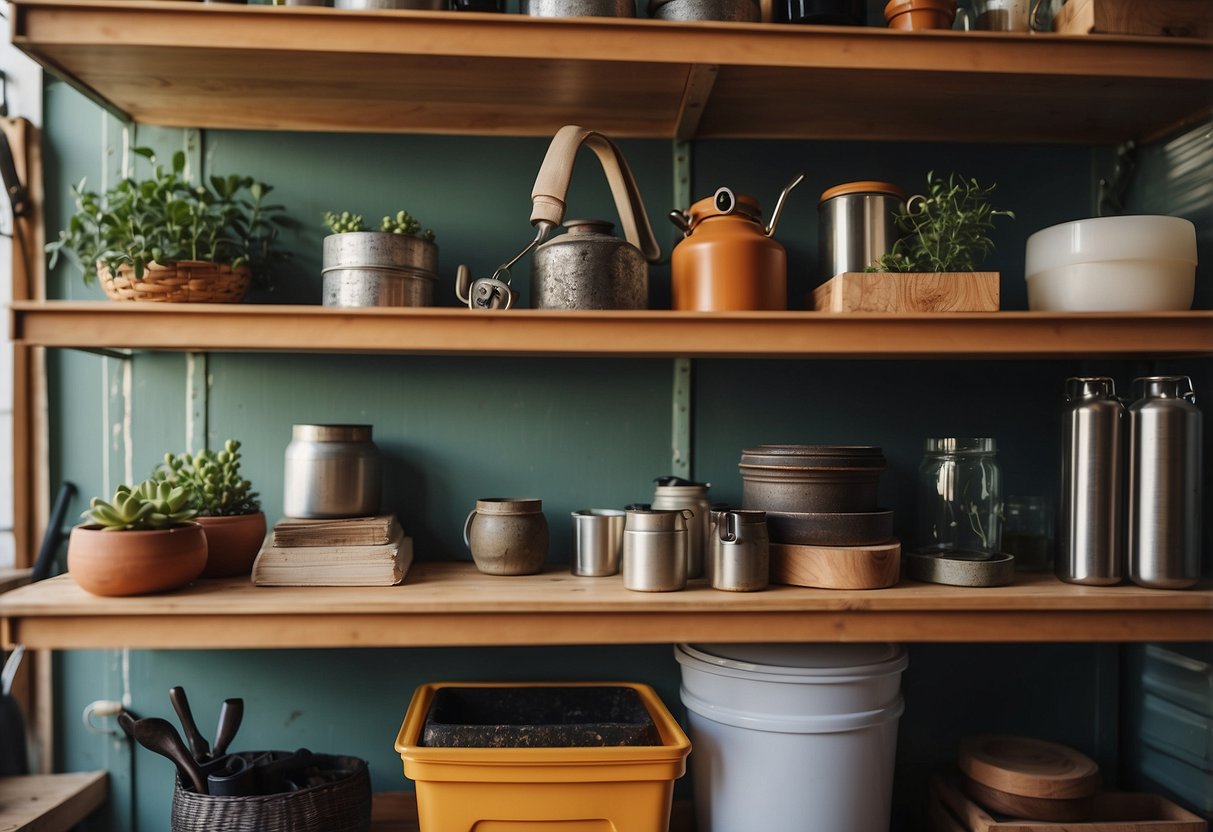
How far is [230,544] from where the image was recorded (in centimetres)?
140

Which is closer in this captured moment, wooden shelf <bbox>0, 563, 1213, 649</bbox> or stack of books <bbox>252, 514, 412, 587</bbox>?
wooden shelf <bbox>0, 563, 1213, 649</bbox>

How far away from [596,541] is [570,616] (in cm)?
22

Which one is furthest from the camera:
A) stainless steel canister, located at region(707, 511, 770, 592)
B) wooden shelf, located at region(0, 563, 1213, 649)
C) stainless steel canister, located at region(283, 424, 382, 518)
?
stainless steel canister, located at region(283, 424, 382, 518)

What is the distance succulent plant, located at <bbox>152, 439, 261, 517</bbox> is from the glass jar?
1394mm

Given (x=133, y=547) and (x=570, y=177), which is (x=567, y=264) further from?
(x=133, y=547)

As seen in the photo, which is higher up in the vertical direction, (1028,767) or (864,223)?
(864,223)

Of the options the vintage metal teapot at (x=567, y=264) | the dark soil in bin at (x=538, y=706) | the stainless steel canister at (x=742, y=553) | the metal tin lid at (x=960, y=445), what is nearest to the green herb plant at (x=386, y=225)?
the vintage metal teapot at (x=567, y=264)

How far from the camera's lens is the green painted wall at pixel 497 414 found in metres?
1.62

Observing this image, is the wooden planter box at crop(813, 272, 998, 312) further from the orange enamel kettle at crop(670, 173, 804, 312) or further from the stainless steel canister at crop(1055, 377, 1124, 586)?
the stainless steel canister at crop(1055, 377, 1124, 586)

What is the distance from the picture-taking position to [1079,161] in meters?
1.71

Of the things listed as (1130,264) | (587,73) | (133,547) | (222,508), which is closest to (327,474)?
(222,508)

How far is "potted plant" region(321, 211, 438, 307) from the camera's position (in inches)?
55.1

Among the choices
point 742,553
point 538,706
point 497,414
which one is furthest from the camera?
point 497,414

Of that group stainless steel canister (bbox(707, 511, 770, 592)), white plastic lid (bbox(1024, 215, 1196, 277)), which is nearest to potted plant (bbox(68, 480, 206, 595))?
stainless steel canister (bbox(707, 511, 770, 592))
